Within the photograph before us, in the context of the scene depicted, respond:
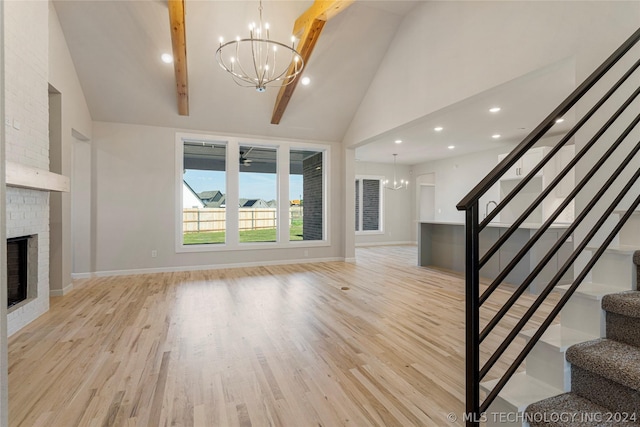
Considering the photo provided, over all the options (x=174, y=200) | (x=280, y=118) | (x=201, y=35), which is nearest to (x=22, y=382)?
(x=174, y=200)

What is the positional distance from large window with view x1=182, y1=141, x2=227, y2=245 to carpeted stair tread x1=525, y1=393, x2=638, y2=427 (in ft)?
19.2

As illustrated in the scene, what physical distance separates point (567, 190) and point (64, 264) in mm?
8702

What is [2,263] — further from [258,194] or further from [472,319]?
[258,194]

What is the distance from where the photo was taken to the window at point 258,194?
21.2 ft

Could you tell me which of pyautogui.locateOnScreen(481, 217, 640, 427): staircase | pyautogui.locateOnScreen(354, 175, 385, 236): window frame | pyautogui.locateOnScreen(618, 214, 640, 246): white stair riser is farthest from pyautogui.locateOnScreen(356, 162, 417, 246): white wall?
pyautogui.locateOnScreen(481, 217, 640, 427): staircase

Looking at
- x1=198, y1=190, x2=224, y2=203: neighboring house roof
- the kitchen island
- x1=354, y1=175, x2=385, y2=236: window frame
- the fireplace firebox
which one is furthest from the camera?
x1=354, y1=175, x2=385, y2=236: window frame

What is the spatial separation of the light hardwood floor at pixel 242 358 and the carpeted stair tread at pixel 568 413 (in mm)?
595

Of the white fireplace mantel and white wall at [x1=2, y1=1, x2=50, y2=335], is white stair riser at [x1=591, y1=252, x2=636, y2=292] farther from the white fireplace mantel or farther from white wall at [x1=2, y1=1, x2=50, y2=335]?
white wall at [x1=2, y1=1, x2=50, y2=335]

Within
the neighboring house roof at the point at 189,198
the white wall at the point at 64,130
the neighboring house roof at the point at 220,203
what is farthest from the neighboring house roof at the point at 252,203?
the white wall at the point at 64,130

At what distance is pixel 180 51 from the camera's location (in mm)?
4203

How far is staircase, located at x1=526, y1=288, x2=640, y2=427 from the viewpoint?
3.70 feet

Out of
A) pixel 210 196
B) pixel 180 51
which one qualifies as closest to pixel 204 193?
pixel 210 196

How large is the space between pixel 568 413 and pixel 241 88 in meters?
5.70

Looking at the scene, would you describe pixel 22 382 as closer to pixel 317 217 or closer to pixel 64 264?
pixel 64 264
